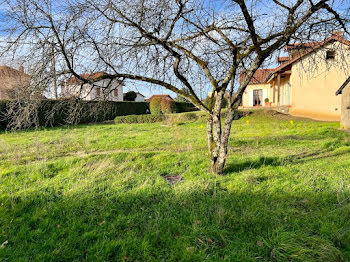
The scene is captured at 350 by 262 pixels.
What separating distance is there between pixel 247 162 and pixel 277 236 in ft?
9.82

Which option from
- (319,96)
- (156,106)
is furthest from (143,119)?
(319,96)

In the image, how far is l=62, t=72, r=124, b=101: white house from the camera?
4.23 metres

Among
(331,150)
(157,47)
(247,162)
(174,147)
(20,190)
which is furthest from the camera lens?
(174,147)

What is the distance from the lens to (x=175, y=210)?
11.0ft

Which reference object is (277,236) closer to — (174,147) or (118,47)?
(118,47)

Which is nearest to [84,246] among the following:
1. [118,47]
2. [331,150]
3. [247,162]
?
[118,47]

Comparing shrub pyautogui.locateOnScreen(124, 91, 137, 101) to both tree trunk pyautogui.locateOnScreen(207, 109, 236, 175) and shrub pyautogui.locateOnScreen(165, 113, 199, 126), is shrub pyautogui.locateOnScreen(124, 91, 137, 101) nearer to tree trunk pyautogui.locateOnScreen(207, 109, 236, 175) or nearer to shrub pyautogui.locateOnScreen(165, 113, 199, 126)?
tree trunk pyautogui.locateOnScreen(207, 109, 236, 175)

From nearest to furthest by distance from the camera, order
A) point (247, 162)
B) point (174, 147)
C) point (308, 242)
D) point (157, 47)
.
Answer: point (308, 242) < point (157, 47) < point (247, 162) < point (174, 147)

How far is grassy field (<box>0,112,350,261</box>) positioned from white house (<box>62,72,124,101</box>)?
1.59 m

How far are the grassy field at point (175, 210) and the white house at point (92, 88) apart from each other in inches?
62.7

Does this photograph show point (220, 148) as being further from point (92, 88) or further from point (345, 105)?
point (345, 105)

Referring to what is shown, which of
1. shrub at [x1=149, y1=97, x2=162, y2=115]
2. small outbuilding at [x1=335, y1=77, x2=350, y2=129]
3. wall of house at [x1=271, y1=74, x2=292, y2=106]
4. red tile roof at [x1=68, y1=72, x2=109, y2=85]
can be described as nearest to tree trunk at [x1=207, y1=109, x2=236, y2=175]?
red tile roof at [x1=68, y1=72, x2=109, y2=85]

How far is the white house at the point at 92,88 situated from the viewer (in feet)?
13.9

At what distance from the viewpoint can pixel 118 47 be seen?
417cm
